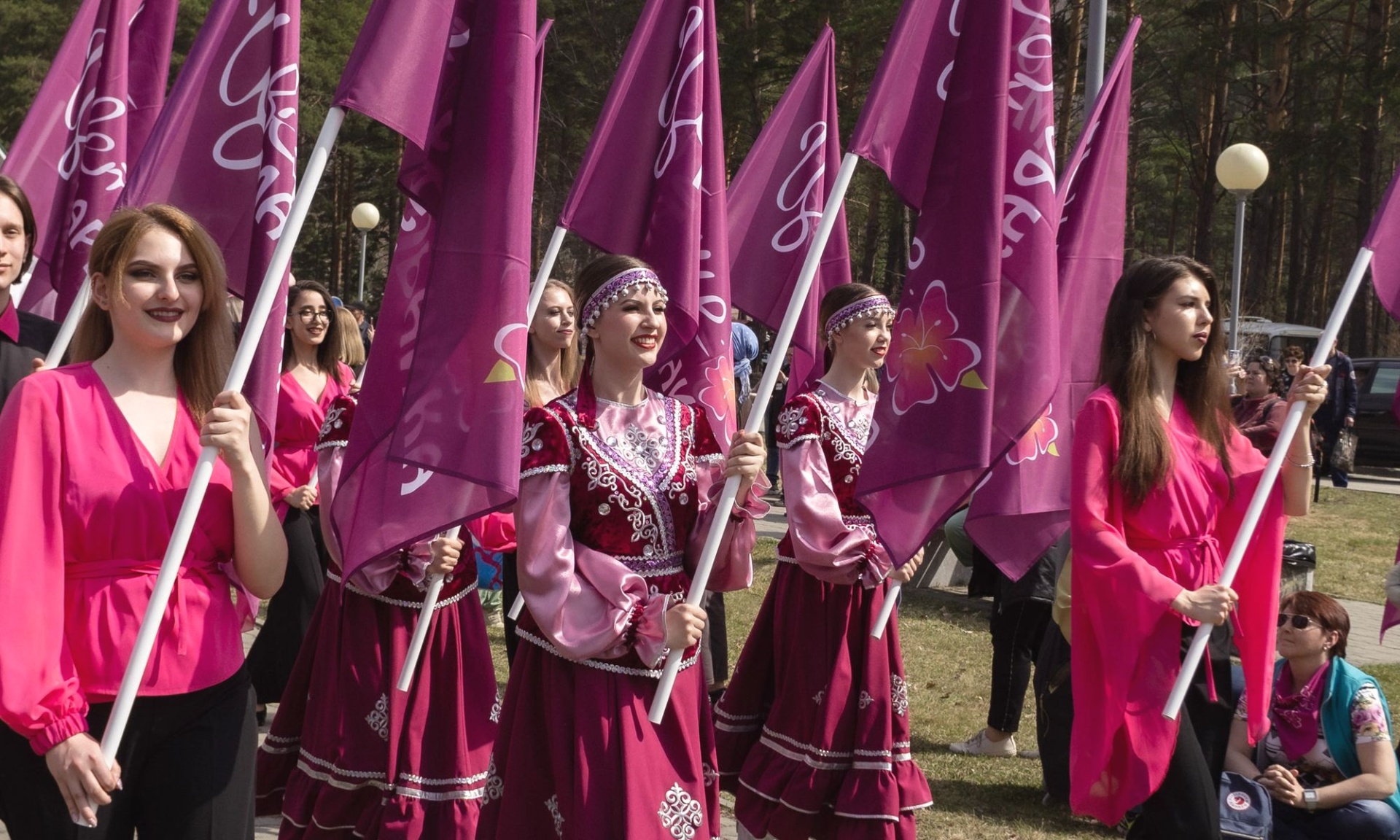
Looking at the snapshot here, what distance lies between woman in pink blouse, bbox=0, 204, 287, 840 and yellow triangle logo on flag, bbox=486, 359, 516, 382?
739mm

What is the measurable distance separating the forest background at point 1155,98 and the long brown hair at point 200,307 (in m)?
14.6

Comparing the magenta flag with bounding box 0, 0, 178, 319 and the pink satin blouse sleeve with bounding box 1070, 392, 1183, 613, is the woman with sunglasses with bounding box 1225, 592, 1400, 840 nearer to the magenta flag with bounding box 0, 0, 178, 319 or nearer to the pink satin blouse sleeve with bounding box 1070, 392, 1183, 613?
the pink satin blouse sleeve with bounding box 1070, 392, 1183, 613

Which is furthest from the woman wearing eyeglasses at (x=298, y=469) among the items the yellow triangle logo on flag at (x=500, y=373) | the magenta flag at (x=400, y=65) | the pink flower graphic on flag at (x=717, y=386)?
the magenta flag at (x=400, y=65)

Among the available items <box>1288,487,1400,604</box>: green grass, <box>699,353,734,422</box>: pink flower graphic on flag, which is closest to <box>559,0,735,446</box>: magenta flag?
<box>699,353,734,422</box>: pink flower graphic on flag

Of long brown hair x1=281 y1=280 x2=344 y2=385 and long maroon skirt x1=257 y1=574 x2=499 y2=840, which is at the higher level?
long brown hair x1=281 y1=280 x2=344 y2=385

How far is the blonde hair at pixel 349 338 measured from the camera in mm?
7152

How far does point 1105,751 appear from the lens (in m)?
4.06

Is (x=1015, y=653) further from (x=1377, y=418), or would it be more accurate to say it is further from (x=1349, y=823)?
(x=1377, y=418)

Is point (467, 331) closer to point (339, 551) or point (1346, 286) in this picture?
point (339, 551)

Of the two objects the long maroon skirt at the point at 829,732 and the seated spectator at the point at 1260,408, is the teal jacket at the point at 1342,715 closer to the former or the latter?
the long maroon skirt at the point at 829,732

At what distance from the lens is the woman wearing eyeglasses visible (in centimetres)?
654

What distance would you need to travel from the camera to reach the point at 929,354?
440cm

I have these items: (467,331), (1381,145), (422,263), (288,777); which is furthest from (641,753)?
(1381,145)

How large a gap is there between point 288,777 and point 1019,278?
9.81 ft
